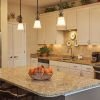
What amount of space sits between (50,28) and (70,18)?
0.99 metres

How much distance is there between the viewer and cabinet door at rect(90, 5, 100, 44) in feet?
17.0

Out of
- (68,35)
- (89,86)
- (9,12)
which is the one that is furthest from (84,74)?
(9,12)

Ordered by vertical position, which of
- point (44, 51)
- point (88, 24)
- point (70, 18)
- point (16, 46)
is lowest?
point (44, 51)

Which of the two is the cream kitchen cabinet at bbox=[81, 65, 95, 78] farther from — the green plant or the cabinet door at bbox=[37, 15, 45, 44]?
the cabinet door at bbox=[37, 15, 45, 44]

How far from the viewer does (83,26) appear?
5570 mm

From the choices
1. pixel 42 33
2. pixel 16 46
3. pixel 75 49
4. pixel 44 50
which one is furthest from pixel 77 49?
pixel 16 46

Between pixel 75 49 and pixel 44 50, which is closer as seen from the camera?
pixel 75 49

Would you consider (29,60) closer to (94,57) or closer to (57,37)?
(57,37)

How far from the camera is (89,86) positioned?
2.72m

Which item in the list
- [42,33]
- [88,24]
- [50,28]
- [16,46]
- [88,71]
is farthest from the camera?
Answer: [42,33]

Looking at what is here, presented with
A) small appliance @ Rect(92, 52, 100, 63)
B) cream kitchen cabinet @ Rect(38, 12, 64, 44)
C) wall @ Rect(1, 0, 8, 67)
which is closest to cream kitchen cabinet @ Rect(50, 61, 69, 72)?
small appliance @ Rect(92, 52, 100, 63)

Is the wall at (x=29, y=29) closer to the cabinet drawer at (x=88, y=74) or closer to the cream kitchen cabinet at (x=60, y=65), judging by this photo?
the cream kitchen cabinet at (x=60, y=65)

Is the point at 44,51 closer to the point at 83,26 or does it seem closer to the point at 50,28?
the point at 50,28

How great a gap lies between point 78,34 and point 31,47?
227 cm
